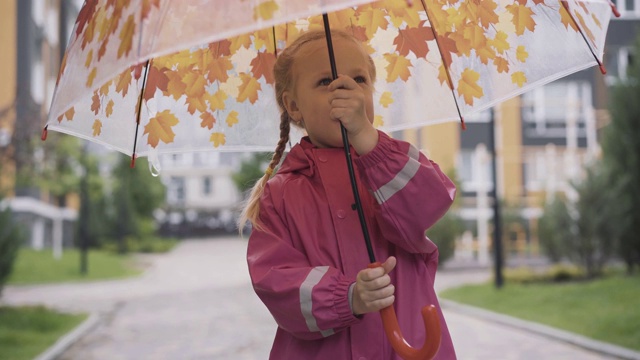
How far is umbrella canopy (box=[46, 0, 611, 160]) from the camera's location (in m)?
2.78

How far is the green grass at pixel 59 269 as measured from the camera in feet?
65.7

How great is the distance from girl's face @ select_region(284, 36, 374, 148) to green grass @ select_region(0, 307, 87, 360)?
6.97 m

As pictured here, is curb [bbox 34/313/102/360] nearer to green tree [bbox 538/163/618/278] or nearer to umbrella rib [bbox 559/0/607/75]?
umbrella rib [bbox 559/0/607/75]

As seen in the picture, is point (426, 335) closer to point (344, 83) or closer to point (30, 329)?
point (344, 83)

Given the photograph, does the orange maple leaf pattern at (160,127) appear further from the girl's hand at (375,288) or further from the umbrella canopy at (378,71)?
the girl's hand at (375,288)

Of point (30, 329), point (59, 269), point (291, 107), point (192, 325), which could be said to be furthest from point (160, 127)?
point (59, 269)

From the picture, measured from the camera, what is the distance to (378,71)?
3.07 metres

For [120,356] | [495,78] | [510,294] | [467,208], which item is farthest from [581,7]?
[467,208]

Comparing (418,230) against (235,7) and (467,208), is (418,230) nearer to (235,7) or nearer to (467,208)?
(235,7)

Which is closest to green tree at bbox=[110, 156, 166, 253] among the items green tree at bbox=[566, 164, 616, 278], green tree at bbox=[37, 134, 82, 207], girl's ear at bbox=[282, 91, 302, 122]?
green tree at bbox=[37, 134, 82, 207]

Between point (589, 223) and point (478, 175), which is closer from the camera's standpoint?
point (589, 223)

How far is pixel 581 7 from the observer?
2707 mm

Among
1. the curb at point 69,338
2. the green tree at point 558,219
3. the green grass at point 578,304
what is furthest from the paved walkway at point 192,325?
the green tree at point 558,219

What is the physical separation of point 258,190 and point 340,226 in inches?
13.4
